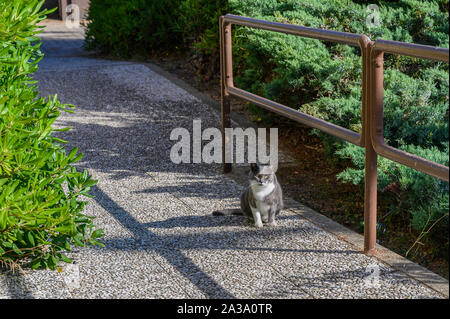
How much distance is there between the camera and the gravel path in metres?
3.32

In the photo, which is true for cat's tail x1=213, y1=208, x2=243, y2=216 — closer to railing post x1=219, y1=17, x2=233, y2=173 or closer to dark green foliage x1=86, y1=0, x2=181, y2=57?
railing post x1=219, y1=17, x2=233, y2=173

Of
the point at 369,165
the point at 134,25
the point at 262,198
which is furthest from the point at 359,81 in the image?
the point at 134,25

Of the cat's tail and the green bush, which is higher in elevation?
the green bush

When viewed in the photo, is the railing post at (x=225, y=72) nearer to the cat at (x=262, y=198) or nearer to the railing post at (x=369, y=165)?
the cat at (x=262, y=198)

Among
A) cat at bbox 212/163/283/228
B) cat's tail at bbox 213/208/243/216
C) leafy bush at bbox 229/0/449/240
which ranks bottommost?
cat's tail at bbox 213/208/243/216

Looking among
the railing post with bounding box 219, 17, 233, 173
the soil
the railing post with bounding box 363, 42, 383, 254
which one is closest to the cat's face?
the soil

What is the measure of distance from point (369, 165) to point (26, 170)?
183 centimetres

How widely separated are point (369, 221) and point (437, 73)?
181cm

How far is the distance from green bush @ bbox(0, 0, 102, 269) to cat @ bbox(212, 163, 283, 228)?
3.56 ft

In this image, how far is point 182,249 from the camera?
3.87m

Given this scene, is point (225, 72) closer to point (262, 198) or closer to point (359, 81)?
point (359, 81)

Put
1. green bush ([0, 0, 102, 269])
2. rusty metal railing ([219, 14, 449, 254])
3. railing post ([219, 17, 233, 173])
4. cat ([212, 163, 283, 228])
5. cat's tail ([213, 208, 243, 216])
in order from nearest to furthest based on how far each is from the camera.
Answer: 1. rusty metal railing ([219, 14, 449, 254])
2. green bush ([0, 0, 102, 269])
3. cat ([212, 163, 283, 228])
4. cat's tail ([213, 208, 243, 216])
5. railing post ([219, 17, 233, 173])
